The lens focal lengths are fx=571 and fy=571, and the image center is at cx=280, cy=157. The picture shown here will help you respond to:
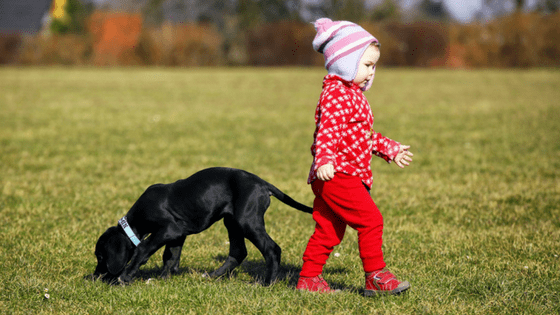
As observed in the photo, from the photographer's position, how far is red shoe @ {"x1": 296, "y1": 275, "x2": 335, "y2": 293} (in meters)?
3.38

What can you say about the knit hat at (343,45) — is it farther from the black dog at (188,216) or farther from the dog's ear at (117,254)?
the dog's ear at (117,254)

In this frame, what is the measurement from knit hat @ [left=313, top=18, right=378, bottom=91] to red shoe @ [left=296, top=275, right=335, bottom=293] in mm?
1198

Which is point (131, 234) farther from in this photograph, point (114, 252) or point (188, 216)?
point (188, 216)

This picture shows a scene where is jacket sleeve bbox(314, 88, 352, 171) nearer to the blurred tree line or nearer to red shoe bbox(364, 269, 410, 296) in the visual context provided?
red shoe bbox(364, 269, 410, 296)

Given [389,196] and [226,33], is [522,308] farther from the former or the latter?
[226,33]

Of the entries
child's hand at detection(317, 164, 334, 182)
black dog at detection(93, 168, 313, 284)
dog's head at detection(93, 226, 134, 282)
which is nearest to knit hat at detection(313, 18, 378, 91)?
child's hand at detection(317, 164, 334, 182)

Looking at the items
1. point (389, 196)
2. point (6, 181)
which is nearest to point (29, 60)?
point (6, 181)

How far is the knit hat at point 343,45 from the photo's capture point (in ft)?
10.5

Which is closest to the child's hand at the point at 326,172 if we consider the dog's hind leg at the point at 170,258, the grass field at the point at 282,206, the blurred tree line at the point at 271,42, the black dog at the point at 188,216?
the black dog at the point at 188,216

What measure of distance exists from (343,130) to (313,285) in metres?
0.94

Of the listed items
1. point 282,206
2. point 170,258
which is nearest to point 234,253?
point 170,258

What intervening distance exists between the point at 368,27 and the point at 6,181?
36.7 meters

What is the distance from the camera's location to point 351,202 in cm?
318

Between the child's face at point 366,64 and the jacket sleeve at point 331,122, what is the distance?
0.15 m
